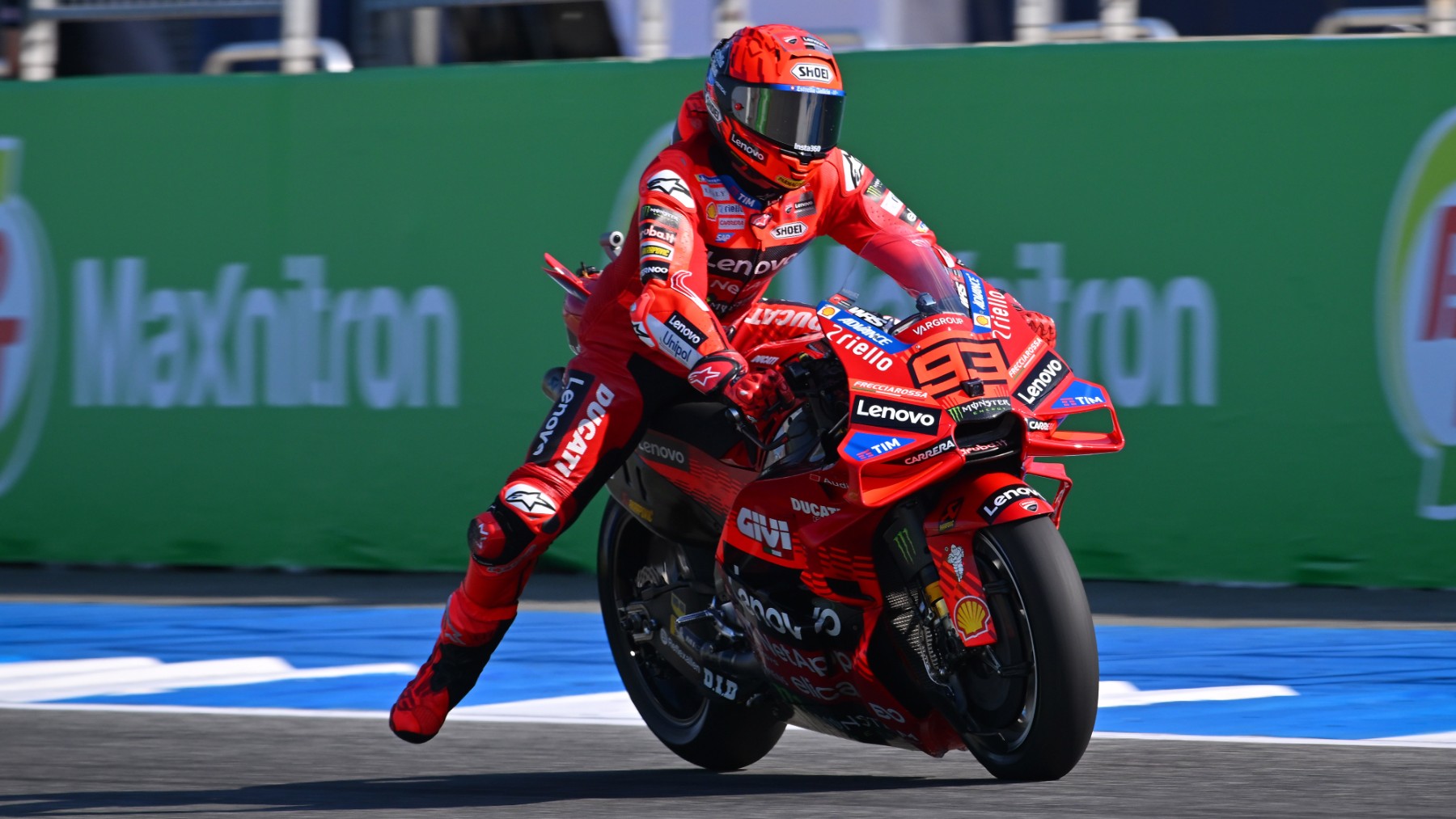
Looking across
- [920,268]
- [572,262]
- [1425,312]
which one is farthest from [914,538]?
[572,262]

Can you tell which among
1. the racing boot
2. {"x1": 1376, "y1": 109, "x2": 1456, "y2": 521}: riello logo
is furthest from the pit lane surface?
{"x1": 1376, "y1": 109, "x2": 1456, "y2": 521}: riello logo

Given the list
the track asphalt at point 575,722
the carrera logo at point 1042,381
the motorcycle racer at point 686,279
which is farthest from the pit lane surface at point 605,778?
the carrera logo at point 1042,381

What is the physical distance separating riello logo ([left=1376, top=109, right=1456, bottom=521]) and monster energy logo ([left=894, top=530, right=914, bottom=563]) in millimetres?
4185

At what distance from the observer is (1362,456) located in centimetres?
823

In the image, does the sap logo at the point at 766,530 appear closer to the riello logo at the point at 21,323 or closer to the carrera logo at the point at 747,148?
the carrera logo at the point at 747,148

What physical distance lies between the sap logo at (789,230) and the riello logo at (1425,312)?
365 centimetres

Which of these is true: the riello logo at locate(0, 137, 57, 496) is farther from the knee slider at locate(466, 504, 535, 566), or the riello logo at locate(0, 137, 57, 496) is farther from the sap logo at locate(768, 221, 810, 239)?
the sap logo at locate(768, 221, 810, 239)

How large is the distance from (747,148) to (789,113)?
152 millimetres

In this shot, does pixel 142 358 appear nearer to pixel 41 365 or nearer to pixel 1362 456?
pixel 41 365

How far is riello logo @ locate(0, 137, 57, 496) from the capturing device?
10.1m

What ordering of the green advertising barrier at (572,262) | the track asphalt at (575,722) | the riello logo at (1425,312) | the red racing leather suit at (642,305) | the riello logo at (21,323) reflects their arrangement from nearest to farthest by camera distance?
1. the track asphalt at (575,722)
2. the red racing leather suit at (642,305)
3. the riello logo at (1425,312)
4. the green advertising barrier at (572,262)
5. the riello logo at (21,323)

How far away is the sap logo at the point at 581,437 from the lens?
5.36m

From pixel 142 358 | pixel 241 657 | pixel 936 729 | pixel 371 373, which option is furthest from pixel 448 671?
pixel 142 358

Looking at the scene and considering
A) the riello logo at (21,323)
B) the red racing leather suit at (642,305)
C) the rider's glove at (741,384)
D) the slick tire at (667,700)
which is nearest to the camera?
the rider's glove at (741,384)
